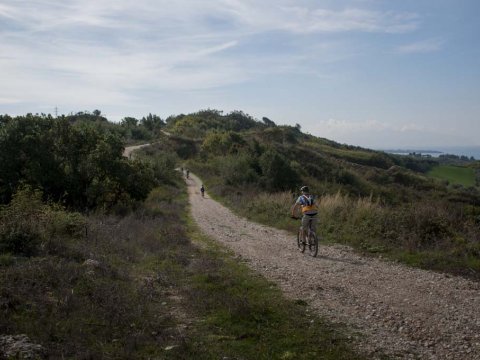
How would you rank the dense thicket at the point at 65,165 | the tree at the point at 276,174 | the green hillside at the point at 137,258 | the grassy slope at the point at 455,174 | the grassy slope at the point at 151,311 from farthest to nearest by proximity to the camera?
the grassy slope at the point at 455,174 < the tree at the point at 276,174 < the dense thicket at the point at 65,165 < the green hillside at the point at 137,258 < the grassy slope at the point at 151,311

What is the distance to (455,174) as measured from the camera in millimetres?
95625

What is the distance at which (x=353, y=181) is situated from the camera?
6025 centimetres

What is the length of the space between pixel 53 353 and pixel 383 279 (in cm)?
719

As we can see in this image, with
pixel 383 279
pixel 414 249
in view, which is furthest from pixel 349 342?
pixel 414 249

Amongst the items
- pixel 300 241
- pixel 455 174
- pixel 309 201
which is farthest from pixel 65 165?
pixel 455 174

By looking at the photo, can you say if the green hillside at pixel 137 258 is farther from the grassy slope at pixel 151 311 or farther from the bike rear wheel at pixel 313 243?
the bike rear wheel at pixel 313 243

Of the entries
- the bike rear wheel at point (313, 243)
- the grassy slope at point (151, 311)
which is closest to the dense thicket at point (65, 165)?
the grassy slope at point (151, 311)

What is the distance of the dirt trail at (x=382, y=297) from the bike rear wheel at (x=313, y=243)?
22cm

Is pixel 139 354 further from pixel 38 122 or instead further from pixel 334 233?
pixel 38 122

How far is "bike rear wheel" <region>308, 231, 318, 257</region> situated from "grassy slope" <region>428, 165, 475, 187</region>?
80.2 metres

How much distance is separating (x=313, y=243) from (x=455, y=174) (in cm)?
9508

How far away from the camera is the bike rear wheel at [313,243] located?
41.2 ft

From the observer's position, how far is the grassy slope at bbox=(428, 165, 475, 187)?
8652 cm

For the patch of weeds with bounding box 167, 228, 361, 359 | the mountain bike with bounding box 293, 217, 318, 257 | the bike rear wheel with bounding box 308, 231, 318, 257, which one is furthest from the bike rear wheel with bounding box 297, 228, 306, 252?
the patch of weeds with bounding box 167, 228, 361, 359
